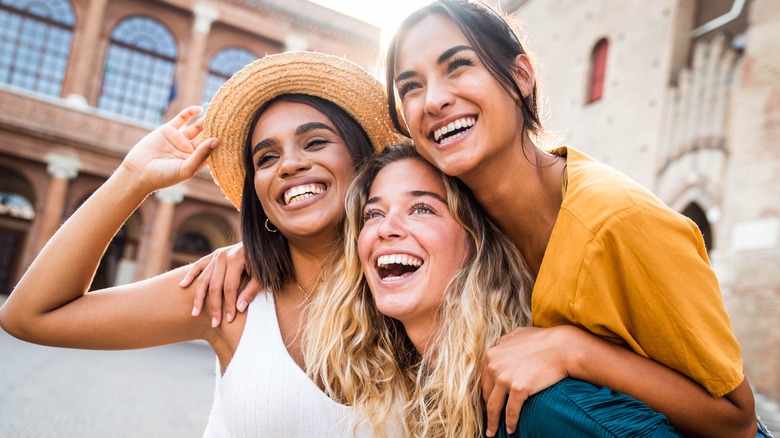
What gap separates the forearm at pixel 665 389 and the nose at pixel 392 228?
810mm

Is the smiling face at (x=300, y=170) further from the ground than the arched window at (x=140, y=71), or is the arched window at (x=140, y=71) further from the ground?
the arched window at (x=140, y=71)

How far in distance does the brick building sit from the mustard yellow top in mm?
17373

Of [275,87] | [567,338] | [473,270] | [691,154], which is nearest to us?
[567,338]

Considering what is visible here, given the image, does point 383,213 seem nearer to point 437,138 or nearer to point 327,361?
point 437,138

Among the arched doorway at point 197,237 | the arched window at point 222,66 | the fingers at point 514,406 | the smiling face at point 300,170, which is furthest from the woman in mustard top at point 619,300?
the arched doorway at point 197,237

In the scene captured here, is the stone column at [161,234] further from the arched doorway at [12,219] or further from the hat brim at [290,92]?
the hat brim at [290,92]

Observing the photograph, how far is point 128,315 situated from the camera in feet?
8.25

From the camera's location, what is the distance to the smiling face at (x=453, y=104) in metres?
2.29

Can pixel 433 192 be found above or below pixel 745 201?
below

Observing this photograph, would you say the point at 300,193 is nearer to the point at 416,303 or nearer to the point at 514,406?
A: the point at 416,303

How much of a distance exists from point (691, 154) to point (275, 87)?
1090 centimetres

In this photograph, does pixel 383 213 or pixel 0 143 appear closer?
pixel 383 213

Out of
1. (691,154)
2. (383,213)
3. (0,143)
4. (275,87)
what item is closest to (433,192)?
(383,213)

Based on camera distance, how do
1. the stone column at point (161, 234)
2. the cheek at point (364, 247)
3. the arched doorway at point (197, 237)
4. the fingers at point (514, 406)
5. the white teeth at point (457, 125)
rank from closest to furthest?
1. the fingers at point (514, 406)
2. the white teeth at point (457, 125)
3. the cheek at point (364, 247)
4. the stone column at point (161, 234)
5. the arched doorway at point (197, 237)
